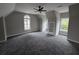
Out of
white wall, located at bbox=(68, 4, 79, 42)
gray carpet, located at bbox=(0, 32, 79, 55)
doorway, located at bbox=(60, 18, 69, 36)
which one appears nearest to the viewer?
gray carpet, located at bbox=(0, 32, 79, 55)

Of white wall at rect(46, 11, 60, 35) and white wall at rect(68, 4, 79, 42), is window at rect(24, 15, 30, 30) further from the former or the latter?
white wall at rect(68, 4, 79, 42)

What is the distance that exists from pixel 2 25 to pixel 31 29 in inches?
173

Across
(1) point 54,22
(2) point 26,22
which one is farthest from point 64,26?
(2) point 26,22

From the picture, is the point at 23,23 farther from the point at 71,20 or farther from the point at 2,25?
the point at 71,20

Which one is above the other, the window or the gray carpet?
the window

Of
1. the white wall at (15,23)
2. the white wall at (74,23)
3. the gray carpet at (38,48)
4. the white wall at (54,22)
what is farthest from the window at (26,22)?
the white wall at (74,23)

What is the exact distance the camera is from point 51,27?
725 cm

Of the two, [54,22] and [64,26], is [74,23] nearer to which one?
[54,22]

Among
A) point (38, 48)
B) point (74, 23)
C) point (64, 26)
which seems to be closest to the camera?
point (38, 48)

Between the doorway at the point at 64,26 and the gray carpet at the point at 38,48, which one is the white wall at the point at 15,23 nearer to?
the gray carpet at the point at 38,48

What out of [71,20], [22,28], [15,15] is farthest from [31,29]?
[71,20]

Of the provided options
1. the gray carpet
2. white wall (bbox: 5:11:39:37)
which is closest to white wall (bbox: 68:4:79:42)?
the gray carpet

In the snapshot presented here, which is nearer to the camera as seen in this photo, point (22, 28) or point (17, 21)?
point (17, 21)

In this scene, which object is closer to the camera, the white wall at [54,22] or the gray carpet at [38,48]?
the gray carpet at [38,48]
